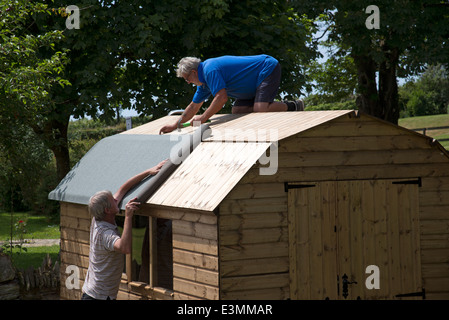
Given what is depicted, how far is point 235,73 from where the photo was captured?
1045 cm

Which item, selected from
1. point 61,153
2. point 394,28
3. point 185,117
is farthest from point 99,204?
point 394,28

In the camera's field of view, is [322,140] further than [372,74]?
No

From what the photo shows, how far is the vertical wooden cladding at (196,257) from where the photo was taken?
26.2 feet

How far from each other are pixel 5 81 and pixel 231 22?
295 inches

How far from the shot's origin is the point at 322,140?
857 centimetres

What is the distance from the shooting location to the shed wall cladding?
316 inches

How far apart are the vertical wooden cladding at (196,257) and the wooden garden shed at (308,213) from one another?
0.01 meters

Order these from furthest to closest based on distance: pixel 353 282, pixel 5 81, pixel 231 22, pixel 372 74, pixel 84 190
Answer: pixel 372 74, pixel 231 22, pixel 5 81, pixel 84 190, pixel 353 282

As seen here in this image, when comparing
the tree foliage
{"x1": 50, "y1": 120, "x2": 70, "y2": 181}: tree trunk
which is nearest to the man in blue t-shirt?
the tree foliage

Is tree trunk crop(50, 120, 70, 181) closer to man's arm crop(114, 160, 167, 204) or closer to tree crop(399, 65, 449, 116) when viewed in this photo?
man's arm crop(114, 160, 167, 204)

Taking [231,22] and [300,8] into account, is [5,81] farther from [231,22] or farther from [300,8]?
[300,8]

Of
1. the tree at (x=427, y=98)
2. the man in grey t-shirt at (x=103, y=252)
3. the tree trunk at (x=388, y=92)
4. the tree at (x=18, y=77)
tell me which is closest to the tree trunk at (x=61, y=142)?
the tree at (x=18, y=77)

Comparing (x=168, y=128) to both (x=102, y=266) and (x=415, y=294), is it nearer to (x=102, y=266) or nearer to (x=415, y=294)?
(x=102, y=266)
